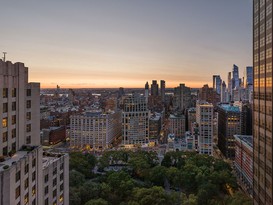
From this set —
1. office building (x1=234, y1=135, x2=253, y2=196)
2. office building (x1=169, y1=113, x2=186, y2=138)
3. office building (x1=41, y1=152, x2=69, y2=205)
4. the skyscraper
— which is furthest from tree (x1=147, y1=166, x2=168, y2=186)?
office building (x1=169, y1=113, x2=186, y2=138)

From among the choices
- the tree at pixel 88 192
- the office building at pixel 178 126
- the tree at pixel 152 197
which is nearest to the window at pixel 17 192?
the tree at pixel 152 197

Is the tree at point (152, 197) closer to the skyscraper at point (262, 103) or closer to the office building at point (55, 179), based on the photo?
the office building at point (55, 179)

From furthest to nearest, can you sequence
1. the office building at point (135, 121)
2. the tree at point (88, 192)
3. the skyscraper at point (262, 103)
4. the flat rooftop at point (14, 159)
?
1. the office building at point (135, 121)
2. the tree at point (88, 192)
3. the skyscraper at point (262, 103)
4. the flat rooftop at point (14, 159)

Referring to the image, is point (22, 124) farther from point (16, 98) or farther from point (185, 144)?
point (185, 144)

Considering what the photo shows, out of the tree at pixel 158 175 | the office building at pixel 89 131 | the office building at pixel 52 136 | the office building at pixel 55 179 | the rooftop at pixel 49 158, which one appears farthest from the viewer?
the office building at pixel 89 131

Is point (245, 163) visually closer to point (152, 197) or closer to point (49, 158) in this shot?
point (152, 197)

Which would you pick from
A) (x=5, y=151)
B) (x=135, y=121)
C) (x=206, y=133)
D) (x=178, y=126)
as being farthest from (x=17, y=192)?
(x=178, y=126)
